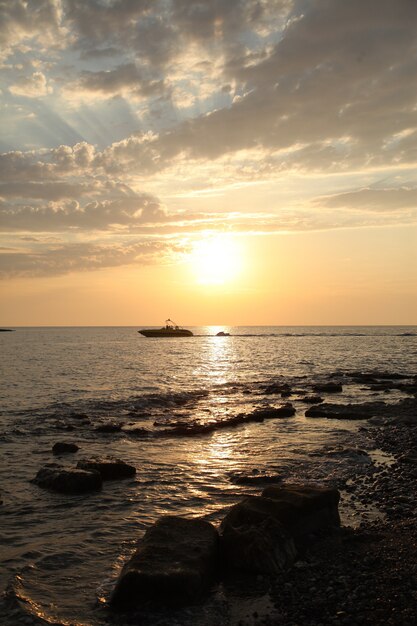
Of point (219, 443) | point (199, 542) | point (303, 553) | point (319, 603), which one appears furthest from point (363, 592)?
point (219, 443)

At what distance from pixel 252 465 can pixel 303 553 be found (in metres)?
8.07

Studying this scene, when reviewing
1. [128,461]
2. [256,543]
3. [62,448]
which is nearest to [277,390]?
[128,461]

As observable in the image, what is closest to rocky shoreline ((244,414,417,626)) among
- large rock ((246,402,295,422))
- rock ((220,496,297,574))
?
rock ((220,496,297,574))

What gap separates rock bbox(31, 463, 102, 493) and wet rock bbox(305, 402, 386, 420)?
17308 mm

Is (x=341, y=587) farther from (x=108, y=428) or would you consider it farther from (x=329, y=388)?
(x=329, y=388)

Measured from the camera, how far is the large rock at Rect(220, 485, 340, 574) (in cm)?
947

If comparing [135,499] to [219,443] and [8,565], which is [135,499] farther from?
[219,443]

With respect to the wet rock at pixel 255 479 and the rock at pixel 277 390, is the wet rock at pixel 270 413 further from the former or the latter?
the wet rock at pixel 255 479

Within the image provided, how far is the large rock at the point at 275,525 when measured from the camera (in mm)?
9469

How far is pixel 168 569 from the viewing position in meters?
8.63

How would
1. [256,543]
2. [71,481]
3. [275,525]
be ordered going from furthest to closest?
[71,481] < [275,525] < [256,543]

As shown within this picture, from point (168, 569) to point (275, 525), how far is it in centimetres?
251

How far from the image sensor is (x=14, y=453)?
65.3ft

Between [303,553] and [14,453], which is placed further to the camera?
[14,453]
